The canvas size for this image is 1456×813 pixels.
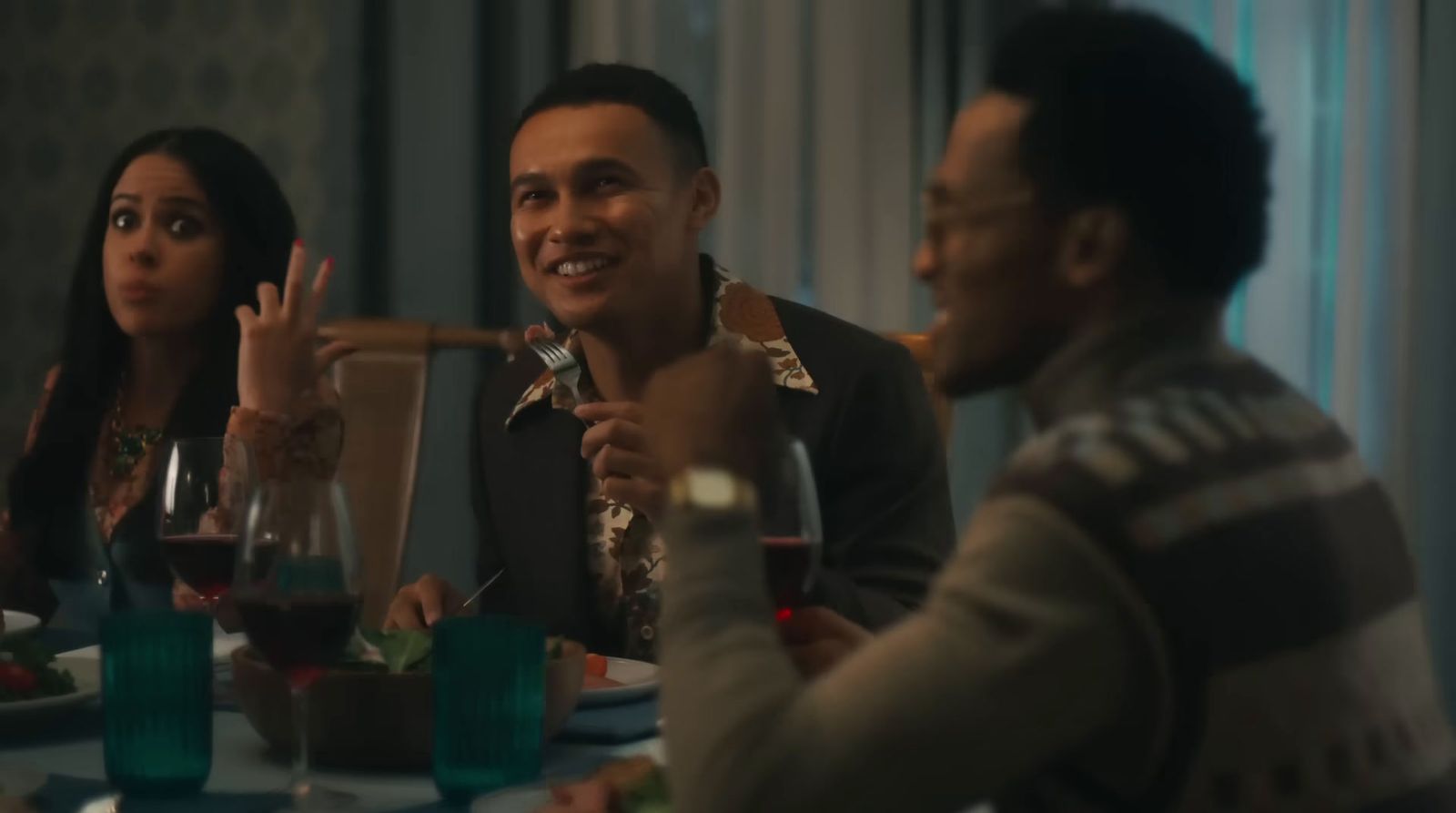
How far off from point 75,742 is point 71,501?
122 cm

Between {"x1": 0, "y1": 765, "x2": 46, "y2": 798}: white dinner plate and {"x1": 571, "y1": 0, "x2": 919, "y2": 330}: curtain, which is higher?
{"x1": 571, "y1": 0, "x2": 919, "y2": 330}: curtain

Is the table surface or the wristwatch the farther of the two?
the table surface

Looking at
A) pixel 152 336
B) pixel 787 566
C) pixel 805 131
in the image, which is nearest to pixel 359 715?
pixel 787 566

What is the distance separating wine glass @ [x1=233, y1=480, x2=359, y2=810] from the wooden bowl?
0.06 meters

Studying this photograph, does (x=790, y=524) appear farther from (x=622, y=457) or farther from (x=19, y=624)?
(x=19, y=624)

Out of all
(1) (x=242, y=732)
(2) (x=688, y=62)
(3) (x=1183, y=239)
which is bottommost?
(1) (x=242, y=732)

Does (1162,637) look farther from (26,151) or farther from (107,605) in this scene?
(26,151)

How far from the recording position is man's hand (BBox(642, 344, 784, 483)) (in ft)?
2.52

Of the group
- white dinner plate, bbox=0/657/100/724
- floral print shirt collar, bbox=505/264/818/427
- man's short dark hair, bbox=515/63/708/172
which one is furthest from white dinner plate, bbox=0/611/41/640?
man's short dark hair, bbox=515/63/708/172

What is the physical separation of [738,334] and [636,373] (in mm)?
136

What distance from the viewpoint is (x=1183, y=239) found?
0.74 m

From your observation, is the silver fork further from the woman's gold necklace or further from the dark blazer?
the woman's gold necklace

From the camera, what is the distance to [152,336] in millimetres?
2334

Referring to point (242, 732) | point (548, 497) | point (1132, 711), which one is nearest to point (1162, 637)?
point (1132, 711)
